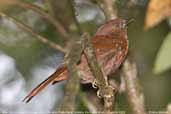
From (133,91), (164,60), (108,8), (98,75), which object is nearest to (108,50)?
(108,8)

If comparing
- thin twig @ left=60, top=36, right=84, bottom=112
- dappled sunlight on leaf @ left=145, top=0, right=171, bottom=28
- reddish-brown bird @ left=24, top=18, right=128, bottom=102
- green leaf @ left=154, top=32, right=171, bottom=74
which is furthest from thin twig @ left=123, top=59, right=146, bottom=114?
thin twig @ left=60, top=36, right=84, bottom=112

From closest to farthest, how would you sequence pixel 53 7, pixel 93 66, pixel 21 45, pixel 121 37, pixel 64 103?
pixel 64 103 < pixel 93 66 < pixel 53 7 < pixel 121 37 < pixel 21 45

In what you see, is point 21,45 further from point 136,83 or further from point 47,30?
point 136,83

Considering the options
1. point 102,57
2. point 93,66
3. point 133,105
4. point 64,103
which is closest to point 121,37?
point 102,57

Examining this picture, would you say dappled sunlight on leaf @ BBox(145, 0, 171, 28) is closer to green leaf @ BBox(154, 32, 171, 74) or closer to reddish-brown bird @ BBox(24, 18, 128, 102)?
green leaf @ BBox(154, 32, 171, 74)

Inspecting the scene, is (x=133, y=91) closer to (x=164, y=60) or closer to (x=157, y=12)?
(x=164, y=60)
